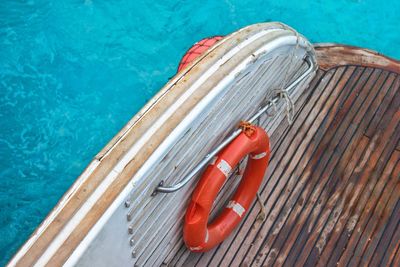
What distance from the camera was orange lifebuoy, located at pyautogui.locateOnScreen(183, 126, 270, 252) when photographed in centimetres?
235

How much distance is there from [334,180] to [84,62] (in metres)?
2.80

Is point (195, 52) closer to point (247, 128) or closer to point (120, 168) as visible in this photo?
point (247, 128)

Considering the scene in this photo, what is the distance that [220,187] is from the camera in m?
2.38

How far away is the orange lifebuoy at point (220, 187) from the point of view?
7.72 feet

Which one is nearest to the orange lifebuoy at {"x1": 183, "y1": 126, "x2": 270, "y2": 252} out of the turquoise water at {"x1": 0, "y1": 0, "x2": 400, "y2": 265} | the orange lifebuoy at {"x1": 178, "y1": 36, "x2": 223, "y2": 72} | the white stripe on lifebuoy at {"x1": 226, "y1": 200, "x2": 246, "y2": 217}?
the white stripe on lifebuoy at {"x1": 226, "y1": 200, "x2": 246, "y2": 217}

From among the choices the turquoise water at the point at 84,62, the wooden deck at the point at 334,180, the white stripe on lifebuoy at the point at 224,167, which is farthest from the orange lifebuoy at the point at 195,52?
the turquoise water at the point at 84,62

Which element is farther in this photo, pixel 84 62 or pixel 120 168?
pixel 84 62

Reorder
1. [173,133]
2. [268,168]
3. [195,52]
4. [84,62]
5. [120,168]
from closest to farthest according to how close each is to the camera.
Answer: [120,168] < [173,133] < [268,168] < [195,52] < [84,62]

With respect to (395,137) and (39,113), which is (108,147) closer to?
(395,137)

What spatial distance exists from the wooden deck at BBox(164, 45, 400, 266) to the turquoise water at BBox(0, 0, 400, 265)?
1.84m

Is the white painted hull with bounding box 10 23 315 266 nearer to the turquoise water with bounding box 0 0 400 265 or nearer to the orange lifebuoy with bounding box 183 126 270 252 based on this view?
the orange lifebuoy with bounding box 183 126 270 252

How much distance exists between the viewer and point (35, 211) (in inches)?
155

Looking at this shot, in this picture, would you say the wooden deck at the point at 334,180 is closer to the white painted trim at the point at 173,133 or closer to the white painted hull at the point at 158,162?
the white painted hull at the point at 158,162

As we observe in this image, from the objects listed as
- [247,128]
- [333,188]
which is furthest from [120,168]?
[333,188]
